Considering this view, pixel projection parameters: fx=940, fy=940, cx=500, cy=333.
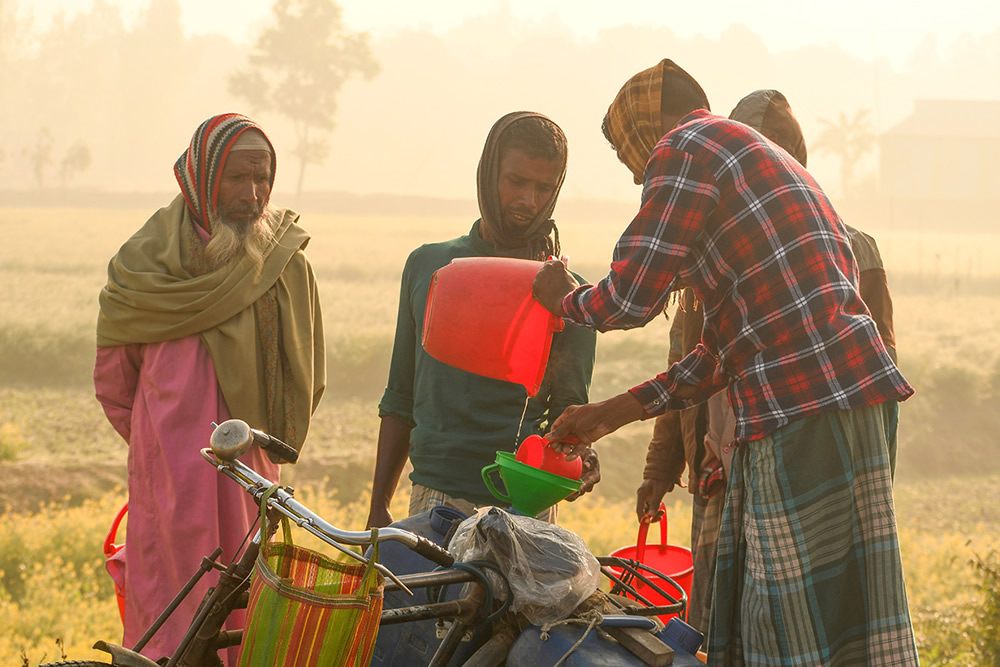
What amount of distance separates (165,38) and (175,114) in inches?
112

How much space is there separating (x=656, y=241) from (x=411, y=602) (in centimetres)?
95

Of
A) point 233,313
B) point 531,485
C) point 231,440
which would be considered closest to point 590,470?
point 531,485

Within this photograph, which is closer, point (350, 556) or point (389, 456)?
point (350, 556)

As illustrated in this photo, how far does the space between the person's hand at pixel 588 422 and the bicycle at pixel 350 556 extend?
46 centimetres

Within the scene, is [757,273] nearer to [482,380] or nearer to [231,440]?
[482,380]

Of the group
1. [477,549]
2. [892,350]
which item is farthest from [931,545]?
[477,549]

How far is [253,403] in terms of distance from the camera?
305cm

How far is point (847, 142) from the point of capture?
121ft

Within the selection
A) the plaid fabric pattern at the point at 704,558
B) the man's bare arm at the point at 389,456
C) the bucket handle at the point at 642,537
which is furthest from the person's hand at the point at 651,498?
the man's bare arm at the point at 389,456

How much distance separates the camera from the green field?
5629mm

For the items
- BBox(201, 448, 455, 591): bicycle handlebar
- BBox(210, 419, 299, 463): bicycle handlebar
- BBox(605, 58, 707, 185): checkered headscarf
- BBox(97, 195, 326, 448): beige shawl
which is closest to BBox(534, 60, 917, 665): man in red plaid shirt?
BBox(605, 58, 707, 185): checkered headscarf

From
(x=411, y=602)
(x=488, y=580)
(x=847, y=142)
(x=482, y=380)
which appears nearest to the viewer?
(x=488, y=580)

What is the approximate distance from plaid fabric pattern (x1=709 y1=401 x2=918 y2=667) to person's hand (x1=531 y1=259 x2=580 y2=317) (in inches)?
23.9

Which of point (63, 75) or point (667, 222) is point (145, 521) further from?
point (63, 75)
